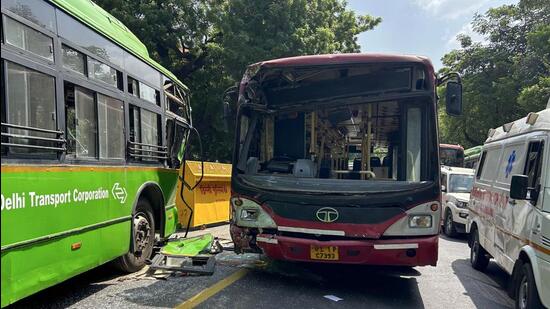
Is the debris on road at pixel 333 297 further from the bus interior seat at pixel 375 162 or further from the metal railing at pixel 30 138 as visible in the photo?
the metal railing at pixel 30 138

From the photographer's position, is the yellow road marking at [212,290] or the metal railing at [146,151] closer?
the yellow road marking at [212,290]

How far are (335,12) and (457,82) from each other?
16.8 metres

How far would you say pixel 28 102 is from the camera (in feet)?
11.7

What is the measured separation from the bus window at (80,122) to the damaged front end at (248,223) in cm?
180

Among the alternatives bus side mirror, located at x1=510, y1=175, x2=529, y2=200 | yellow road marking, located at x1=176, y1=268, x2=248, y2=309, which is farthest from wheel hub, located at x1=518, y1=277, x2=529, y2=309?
yellow road marking, located at x1=176, y1=268, x2=248, y2=309

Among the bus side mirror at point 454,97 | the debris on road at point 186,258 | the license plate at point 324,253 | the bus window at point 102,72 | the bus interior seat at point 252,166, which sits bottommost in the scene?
the debris on road at point 186,258

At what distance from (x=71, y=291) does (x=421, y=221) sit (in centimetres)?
403

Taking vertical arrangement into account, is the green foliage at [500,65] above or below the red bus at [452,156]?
above

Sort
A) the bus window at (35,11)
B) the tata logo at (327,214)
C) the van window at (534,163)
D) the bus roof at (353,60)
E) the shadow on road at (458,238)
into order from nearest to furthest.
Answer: the bus window at (35,11) → the van window at (534,163) → the tata logo at (327,214) → the bus roof at (353,60) → the shadow on road at (458,238)

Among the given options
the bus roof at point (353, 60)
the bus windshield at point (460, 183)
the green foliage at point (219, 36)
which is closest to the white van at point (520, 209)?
the bus roof at point (353, 60)

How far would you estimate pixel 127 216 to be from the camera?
539 centimetres

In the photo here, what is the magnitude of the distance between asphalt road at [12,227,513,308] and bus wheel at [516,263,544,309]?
686 mm

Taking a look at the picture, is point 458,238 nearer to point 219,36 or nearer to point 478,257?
point 478,257

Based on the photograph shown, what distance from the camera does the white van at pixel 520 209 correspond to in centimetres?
425
